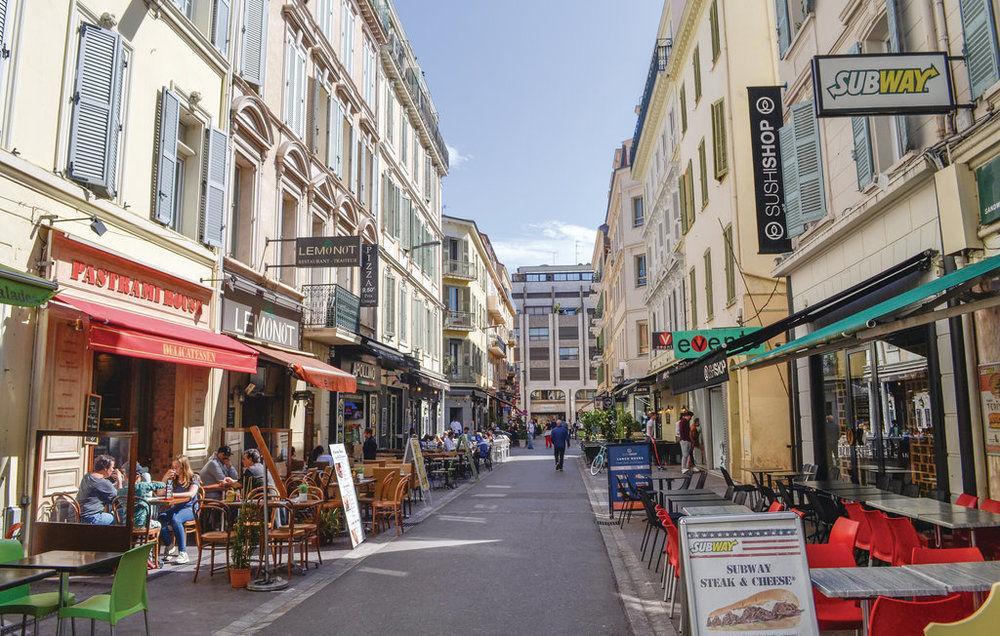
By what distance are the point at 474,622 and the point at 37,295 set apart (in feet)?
14.4

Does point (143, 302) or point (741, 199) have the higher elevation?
point (741, 199)

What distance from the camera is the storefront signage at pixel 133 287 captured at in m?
9.15

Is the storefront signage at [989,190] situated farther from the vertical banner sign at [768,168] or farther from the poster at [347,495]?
the poster at [347,495]

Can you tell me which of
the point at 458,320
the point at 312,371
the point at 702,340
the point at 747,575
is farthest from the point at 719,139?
the point at 458,320

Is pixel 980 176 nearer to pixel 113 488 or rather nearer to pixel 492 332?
pixel 113 488

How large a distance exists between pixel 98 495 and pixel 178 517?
1.63 metres

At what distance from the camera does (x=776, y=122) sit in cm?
1327

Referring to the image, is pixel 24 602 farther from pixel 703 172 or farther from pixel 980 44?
pixel 703 172

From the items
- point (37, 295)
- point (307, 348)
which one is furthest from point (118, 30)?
point (307, 348)

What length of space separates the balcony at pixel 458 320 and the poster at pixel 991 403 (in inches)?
1439

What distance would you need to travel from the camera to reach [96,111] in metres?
9.35

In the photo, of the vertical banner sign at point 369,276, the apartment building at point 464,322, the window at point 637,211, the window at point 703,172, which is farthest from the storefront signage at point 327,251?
the window at point 637,211

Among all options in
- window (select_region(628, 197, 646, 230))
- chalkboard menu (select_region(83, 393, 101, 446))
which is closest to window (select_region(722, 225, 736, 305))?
chalkboard menu (select_region(83, 393, 101, 446))

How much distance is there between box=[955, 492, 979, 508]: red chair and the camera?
7152 millimetres
